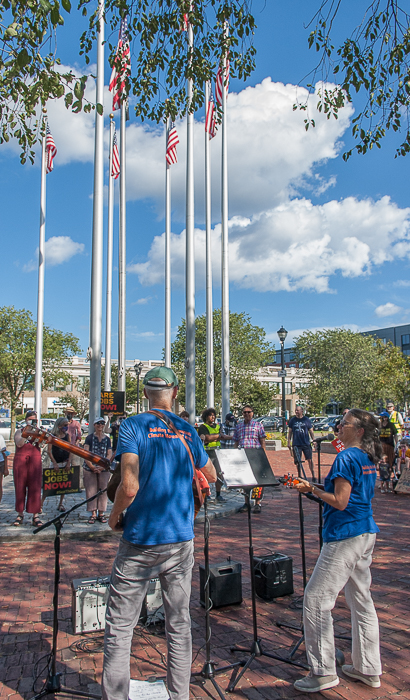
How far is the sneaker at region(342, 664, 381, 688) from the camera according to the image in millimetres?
3314

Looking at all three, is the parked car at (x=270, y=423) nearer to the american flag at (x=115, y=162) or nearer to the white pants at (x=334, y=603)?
the american flag at (x=115, y=162)

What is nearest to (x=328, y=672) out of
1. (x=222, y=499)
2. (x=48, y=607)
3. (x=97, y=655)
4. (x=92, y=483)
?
(x=97, y=655)

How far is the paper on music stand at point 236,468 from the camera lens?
384 centimetres

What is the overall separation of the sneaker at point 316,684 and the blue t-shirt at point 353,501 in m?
0.94

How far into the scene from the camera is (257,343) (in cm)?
4519

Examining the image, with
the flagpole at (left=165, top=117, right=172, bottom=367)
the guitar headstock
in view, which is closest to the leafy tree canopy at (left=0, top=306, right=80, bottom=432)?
the flagpole at (left=165, top=117, right=172, bottom=367)

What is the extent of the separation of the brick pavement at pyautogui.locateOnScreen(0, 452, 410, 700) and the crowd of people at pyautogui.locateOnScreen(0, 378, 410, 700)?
0.36 meters

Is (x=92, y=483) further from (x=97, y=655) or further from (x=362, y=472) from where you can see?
A: (x=362, y=472)

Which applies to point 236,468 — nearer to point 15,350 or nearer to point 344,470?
point 344,470

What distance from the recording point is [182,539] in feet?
9.05

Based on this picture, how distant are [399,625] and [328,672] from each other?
1.51 meters

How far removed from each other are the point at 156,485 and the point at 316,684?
1914 millimetres

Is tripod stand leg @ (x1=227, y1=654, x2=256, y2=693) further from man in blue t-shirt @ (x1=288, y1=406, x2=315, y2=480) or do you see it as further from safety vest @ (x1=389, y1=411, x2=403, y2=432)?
safety vest @ (x1=389, y1=411, x2=403, y2=432)

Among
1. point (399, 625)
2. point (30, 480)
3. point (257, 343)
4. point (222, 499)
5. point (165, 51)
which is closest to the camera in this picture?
point (399, 625)
